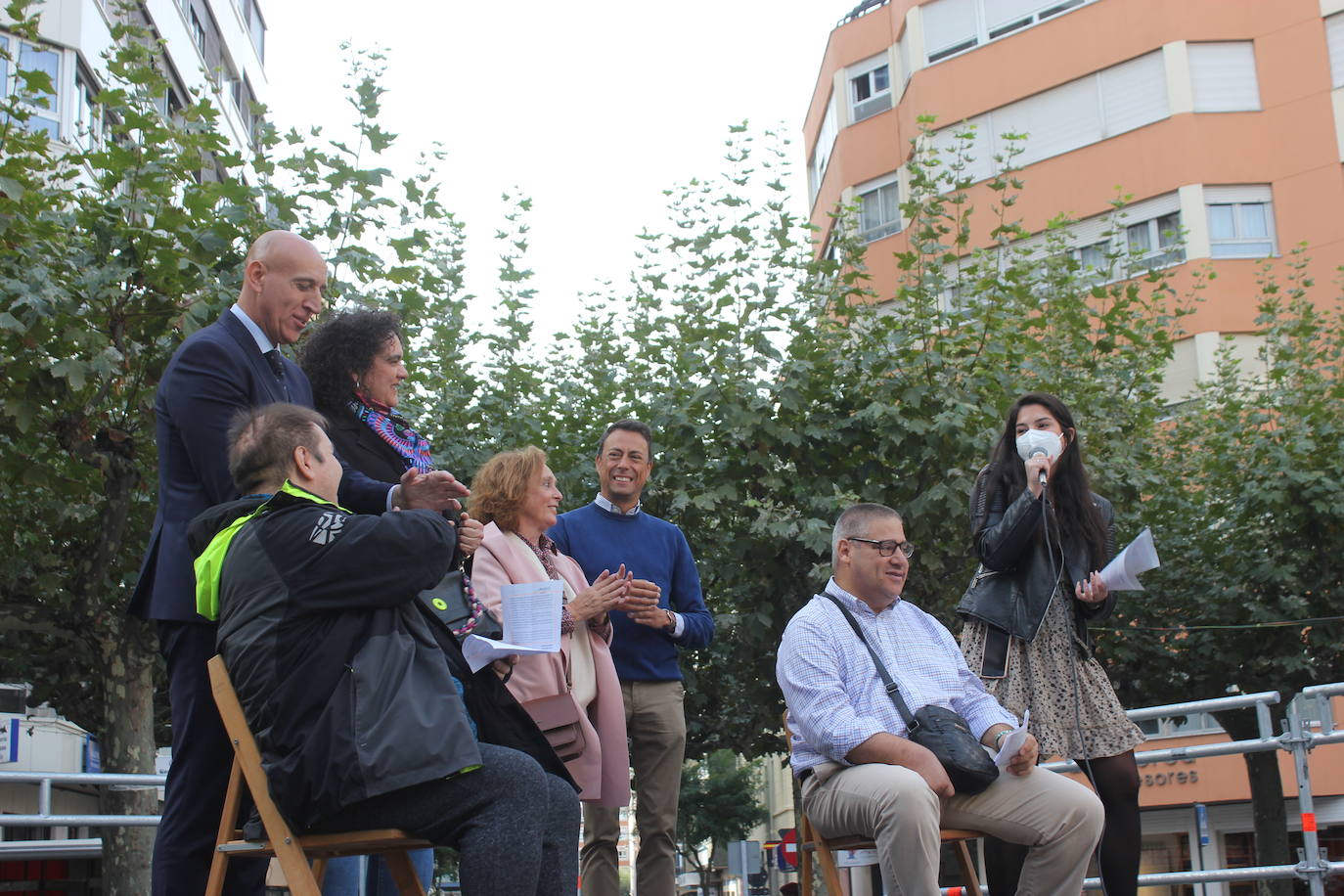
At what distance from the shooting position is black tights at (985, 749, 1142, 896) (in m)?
4.74

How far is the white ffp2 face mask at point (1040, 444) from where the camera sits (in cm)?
509

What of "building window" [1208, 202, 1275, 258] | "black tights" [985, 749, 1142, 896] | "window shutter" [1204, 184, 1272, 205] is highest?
"window shutter" [1204, 184, 1272, 205]

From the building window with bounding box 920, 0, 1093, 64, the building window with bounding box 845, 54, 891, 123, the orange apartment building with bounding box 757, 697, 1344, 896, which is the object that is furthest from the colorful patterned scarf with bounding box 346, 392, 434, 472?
the building window with bounding box 845, 54, 891, 123

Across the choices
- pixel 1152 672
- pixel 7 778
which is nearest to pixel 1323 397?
pixel 1152 672

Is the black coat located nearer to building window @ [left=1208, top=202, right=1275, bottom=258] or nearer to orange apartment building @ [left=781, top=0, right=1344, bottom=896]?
orange apartment building @ [left=781, top=0, right=1344, bottom=896]

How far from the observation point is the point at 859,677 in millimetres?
4793

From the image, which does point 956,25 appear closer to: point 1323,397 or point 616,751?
point 1323,397

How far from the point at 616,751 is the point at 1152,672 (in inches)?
480

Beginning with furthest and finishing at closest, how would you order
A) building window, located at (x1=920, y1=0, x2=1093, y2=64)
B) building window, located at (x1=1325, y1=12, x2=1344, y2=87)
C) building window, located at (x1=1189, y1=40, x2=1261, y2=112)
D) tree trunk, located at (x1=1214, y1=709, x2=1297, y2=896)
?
building window, located at (x1=920, y1=0, x2=1093, y2=64) → building window, located at (x1=1189, y1=40, x2=1261, y2=112) → building window, located at (x1=1325, y1=12, x2=1344, y2=87) → tree trunk, located at (x1=1214, y1=709, x2=1297, y2=896)

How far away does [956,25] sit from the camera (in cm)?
2977

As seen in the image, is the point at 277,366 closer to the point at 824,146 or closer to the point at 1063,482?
the point at 1063,482

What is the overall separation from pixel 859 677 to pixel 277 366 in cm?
228

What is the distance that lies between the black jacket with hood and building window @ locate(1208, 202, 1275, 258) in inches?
1025

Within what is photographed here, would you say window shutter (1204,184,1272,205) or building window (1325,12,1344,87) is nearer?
building window (1325,12,1344,87)
